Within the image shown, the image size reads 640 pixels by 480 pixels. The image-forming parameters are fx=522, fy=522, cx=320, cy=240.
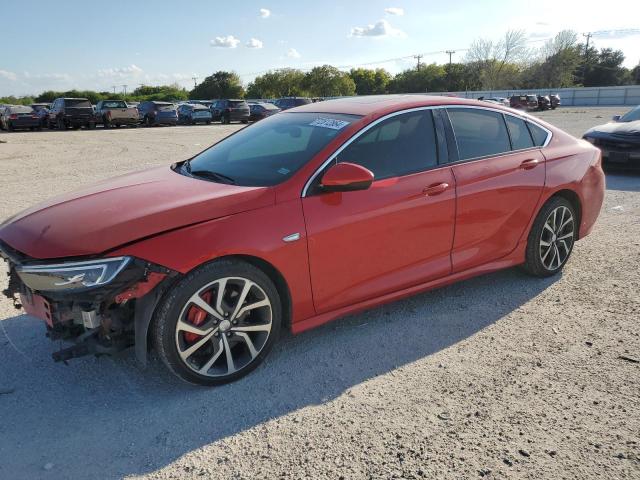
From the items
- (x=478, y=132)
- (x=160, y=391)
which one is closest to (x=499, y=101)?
(x=478, y=132)

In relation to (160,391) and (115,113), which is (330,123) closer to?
(160,391)

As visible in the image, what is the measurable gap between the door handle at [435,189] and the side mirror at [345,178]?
0.60 m

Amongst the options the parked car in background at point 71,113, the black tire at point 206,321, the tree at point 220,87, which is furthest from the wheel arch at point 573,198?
the tree at point 220,87

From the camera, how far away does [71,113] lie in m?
28.2

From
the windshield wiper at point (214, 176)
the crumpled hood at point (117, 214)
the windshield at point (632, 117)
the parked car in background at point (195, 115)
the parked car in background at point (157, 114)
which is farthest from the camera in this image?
the parked car in background at point (195, 115)

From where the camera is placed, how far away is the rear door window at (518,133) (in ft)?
14.2

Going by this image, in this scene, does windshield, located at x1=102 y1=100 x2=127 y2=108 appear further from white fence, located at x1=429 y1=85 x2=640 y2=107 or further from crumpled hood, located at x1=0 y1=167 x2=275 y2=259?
white fence, located at x1=429 y1=85 x2=640 y2=107

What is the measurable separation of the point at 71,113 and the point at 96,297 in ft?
96.0

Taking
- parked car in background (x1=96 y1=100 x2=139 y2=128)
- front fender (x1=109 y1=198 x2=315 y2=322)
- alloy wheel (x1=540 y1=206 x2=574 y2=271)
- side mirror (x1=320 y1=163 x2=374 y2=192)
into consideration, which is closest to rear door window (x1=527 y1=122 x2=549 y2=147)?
alloy wheel (x1=540 y1=206 x2=574 y2=271)

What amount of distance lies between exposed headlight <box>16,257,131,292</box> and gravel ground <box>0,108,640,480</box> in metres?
0.72

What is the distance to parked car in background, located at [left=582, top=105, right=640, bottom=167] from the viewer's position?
31.0 feet

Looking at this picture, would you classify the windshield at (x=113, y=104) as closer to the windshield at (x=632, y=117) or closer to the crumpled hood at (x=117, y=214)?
the windshield at (x=632, y=117)

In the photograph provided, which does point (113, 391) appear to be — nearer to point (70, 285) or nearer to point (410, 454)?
point (70, 285)

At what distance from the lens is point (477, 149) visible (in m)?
4.04
